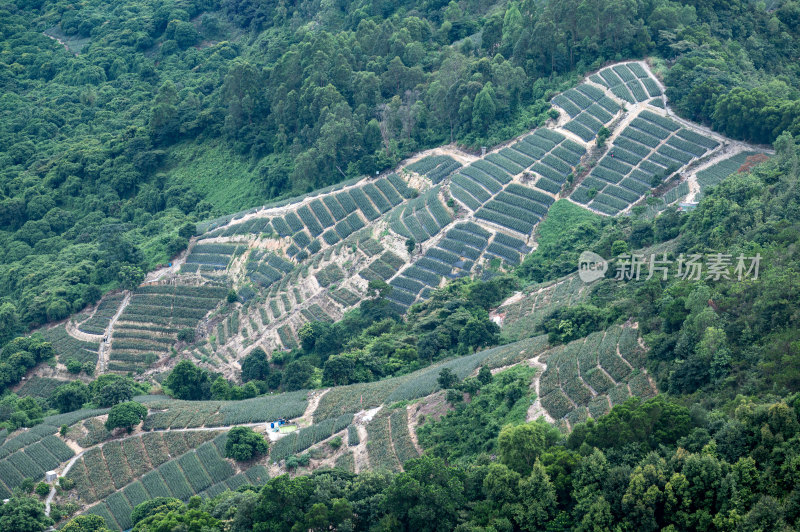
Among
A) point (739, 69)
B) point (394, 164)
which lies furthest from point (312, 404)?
point (739, 69)

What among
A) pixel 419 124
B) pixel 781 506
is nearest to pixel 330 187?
pixel 419 124

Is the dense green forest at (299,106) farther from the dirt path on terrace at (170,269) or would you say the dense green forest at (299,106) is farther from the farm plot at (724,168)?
the farm plot at (724,168)

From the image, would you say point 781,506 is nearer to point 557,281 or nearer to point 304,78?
point 557,281

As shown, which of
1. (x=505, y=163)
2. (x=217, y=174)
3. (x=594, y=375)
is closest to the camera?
(x=594, y=375)

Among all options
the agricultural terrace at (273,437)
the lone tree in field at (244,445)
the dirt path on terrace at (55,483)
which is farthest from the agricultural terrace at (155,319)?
the lone tree in field at (244,445)

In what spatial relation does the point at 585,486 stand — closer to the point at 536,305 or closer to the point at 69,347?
the point at 536,305
